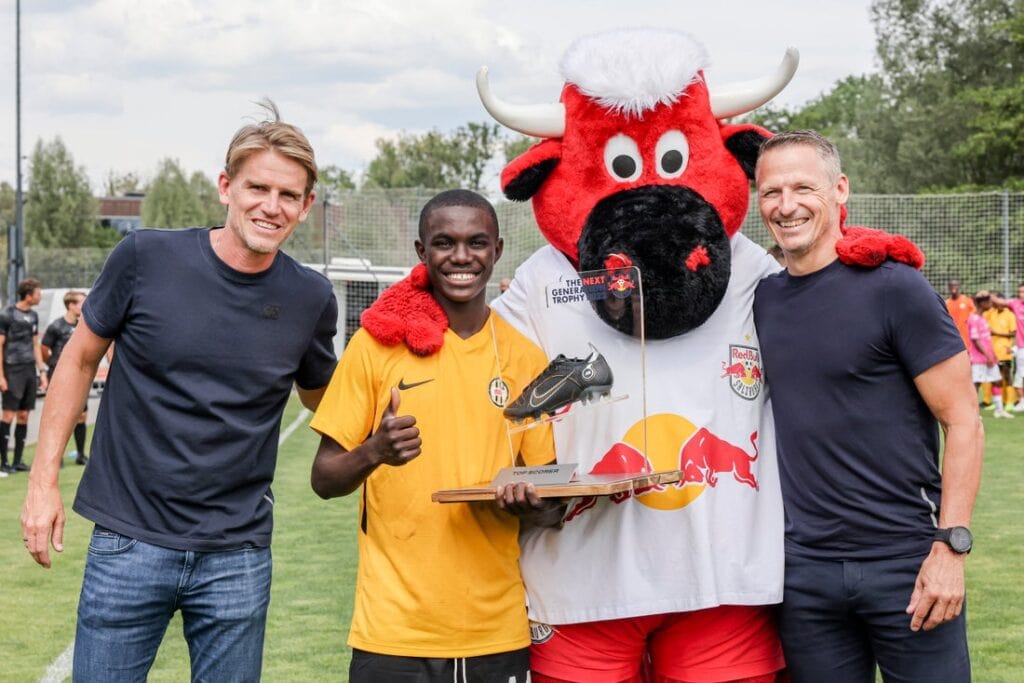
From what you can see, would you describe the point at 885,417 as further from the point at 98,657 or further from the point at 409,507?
the point at 98,657

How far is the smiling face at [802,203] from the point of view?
3174mm

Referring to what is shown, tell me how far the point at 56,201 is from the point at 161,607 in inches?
2525

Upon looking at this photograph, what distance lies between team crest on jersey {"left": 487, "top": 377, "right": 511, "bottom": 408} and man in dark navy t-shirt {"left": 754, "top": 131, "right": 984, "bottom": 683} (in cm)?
76

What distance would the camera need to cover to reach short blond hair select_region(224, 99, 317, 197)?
125 inches

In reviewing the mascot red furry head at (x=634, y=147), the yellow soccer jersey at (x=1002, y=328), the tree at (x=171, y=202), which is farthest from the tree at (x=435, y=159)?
the mascot red furry head at (x=634, y=147)

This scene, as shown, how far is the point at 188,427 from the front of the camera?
10.1 feet

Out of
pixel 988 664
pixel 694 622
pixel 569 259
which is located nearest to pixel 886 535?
pixel 694 622

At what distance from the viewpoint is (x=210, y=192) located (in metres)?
82.5

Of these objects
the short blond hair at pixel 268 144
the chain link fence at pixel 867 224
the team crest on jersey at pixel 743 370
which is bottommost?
the team crest on jersey at pixel 743 370

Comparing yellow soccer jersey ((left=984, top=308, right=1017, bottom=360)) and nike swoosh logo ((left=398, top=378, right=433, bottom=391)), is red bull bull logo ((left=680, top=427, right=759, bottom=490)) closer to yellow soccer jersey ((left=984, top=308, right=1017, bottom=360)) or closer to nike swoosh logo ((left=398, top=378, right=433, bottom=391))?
nike swoosh logo ((left=398, top=378, right=433, bottom=391))

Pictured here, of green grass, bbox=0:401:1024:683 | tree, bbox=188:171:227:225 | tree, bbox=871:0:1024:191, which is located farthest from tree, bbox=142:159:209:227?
green grass, bbox=0:401:1024:683

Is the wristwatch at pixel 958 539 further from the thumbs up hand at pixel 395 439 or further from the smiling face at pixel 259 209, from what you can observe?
the smiling face at pixel 259 209

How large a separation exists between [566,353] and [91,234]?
6539cm

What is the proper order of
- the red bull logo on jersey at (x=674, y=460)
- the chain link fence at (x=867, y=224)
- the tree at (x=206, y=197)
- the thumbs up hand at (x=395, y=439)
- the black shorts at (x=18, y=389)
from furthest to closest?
the tree at (x=206, y=197)
the chain link fence at (x=867, y=224)
the black shorts at (x=18, y=389)
the red bull logo on jersey at (x=674, y=460)
the thumbs up hand at (x=395, y=439)
